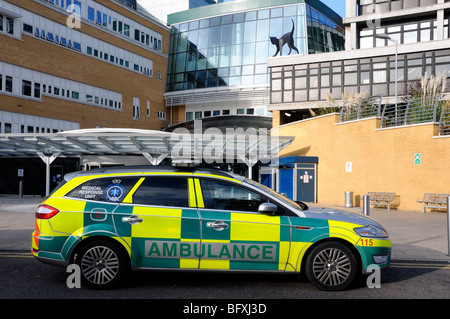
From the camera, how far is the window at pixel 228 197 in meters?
5.65

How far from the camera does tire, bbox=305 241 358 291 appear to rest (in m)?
5.49

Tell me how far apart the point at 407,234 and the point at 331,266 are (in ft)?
21.2

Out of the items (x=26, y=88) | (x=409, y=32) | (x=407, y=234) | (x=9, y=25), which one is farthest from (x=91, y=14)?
(x=407, y=234)

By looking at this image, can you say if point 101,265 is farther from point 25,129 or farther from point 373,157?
point 25,129

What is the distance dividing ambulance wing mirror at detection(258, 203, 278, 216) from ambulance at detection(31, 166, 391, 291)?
0.5 inches

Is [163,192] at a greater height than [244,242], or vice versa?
[163,192]

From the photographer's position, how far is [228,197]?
18.7 feet

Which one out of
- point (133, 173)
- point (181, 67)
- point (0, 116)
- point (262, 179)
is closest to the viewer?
point (133, 173)

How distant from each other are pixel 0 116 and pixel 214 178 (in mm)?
30986

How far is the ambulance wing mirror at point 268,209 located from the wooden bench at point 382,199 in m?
14.4

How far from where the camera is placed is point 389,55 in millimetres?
27672

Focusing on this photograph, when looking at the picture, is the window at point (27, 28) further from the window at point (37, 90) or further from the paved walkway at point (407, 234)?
the paved walkway at point (407, 234)
